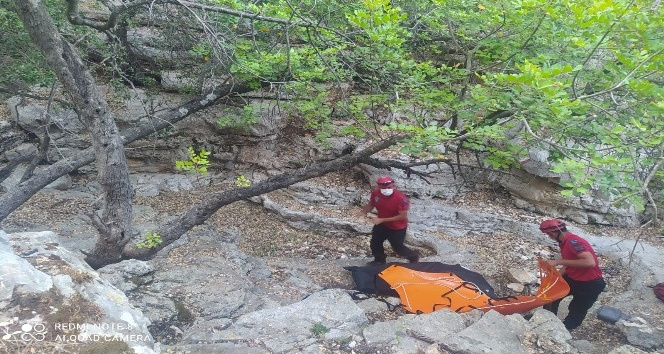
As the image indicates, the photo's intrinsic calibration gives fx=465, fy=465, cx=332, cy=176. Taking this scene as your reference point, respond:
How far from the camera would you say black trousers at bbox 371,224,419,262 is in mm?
6059

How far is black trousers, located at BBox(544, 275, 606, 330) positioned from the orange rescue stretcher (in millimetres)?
100

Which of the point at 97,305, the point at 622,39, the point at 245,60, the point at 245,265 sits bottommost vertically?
the point at 245,265

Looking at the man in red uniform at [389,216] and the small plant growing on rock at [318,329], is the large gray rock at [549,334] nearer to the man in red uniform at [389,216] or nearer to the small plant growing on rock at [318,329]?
the small plant growing on rock at [318,329]

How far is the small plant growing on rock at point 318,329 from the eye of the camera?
352 centimetres

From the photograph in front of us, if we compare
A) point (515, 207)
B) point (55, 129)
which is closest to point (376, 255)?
point (515, 207)

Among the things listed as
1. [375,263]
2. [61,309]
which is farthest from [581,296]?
[61,309]

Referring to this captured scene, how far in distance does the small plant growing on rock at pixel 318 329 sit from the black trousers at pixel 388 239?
8.43 feet

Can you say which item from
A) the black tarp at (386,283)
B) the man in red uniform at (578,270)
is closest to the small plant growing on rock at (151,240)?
the black tarp at (386,283)

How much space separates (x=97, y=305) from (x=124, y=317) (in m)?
0.14

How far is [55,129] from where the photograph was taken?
28.0ft

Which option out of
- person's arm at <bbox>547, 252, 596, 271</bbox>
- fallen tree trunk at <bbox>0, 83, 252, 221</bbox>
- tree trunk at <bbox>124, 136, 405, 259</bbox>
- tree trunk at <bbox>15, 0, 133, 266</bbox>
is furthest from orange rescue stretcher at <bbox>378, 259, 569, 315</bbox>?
fallen tree trunk at <bbox>0, 83, 252, 221</bbox>

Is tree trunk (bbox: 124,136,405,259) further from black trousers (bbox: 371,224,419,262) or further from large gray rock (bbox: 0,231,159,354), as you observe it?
large gray rock (bbox: 0,231,159,354)

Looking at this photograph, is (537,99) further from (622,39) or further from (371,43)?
(371,43)

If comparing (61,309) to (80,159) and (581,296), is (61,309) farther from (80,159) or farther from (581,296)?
(581,296)
